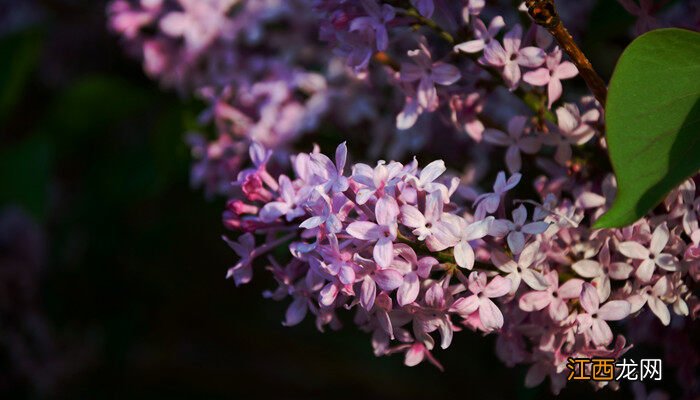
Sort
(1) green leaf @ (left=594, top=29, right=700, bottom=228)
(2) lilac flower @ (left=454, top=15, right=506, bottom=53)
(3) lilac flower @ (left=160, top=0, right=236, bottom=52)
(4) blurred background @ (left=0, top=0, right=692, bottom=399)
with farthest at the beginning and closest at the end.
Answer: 1. (4) blurred background @ (left=0, top=0, right=692, bottom=399)
2. (3) lilac flower @ (left=160, top=0, right=236, bottom=52)
3. (2) lilac flower @ (left=454, top=15, right=506, bottom=53)
4. (1) green leaf @ (left=594, top=29, right=700, bottom=228)

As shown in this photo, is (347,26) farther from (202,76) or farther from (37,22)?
(37,22)

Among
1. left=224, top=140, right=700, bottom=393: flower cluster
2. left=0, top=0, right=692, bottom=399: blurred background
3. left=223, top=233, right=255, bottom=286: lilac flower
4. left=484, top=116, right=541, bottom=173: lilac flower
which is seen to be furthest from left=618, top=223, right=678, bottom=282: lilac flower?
left=0, top=0, right=692, bottom=399: blurred background

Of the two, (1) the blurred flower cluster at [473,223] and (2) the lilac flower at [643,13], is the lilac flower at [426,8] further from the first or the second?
(2) the lilac flower at [643,13]

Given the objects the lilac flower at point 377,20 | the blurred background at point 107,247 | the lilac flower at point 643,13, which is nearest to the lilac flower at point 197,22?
the blurred background at point 107,247

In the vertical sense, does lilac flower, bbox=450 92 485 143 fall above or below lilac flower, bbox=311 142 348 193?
below

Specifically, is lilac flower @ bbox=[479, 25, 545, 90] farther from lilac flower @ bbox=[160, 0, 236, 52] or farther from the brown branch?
lilac flower @ bbox=[160, 0, 236, 52]

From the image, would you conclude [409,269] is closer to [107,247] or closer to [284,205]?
[284,205]

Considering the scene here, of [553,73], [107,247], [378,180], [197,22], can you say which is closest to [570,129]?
[553,73]
